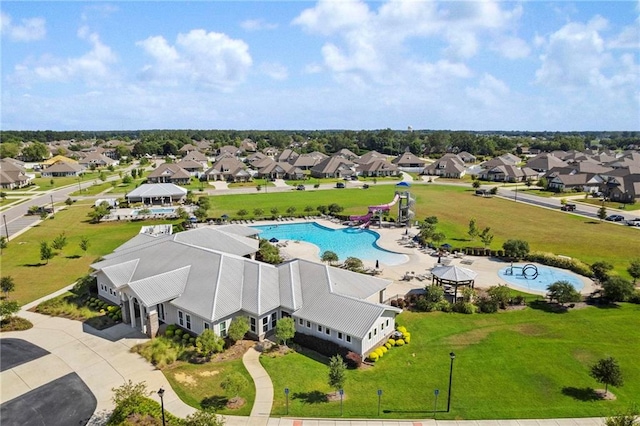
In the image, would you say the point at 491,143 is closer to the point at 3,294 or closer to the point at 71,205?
the point at 71,205

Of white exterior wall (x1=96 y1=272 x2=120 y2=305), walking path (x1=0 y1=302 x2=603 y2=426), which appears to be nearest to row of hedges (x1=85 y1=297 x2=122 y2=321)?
white exterior wall (x1=96 y1=272 x2=120 y2=305)

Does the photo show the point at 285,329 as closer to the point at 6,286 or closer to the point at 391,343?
the point at 391,343

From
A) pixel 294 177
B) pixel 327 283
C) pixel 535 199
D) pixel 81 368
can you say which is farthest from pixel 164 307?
pixel 294 177

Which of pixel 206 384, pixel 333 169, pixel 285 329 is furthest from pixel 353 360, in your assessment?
pixel 333 169

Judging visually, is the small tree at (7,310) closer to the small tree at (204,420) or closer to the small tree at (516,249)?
the small tree at (204,420)

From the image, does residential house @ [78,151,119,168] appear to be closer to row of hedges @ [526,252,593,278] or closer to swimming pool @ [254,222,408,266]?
swimming pool @ [254,222,408,266]

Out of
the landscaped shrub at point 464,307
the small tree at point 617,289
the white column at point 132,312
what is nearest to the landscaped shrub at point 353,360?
the landscaped shrub at point 464,307

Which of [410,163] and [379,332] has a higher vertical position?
[410,163]
